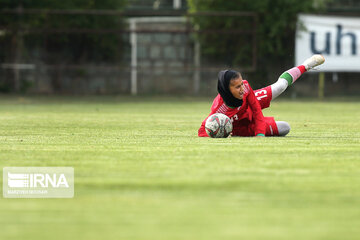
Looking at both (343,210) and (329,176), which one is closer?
(343,210)

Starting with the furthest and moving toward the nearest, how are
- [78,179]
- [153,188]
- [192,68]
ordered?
[192,68] → [78,179] → [153,188]

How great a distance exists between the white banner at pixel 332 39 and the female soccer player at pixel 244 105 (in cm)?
1699

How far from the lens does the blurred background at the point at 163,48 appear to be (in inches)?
1053

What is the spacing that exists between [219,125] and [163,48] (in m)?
18.6

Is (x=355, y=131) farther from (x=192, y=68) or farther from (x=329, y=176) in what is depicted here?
(x=192, y=68)

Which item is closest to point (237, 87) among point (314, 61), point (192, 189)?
point (314, 61)

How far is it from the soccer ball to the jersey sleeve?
1.29ft

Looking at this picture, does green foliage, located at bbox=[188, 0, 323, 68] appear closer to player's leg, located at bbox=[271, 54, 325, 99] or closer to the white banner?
the white banner

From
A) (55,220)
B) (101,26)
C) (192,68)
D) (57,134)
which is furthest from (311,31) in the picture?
(55,220)

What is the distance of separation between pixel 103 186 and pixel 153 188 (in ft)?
1.20

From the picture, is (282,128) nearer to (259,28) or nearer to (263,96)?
(263,96)

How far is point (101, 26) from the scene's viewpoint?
27.6 metres

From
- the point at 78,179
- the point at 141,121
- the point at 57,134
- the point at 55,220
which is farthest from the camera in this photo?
the point at 141,121

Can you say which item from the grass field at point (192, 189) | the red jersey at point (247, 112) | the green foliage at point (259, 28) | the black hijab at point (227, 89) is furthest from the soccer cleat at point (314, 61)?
the green foliage at point (259, 28)
